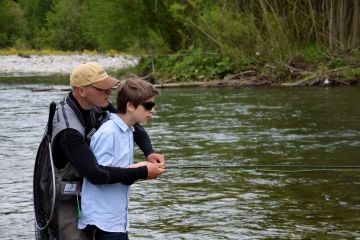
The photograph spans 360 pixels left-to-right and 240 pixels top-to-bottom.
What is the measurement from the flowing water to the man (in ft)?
8.05

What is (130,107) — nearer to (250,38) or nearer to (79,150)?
(79,150)

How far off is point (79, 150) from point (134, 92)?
0.38m

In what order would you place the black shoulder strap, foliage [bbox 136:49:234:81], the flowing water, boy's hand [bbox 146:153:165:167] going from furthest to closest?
foliage [bbox 136:49:234:81] < the flowing water < boy's hand [bbox 146:153:165:167] < the black shoulder strap

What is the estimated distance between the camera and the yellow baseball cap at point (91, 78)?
3.85m

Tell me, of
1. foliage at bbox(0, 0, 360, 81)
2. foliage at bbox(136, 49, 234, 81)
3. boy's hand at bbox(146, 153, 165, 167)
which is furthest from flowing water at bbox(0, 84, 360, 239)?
foliage at bbox(136, 49, 234, 81)

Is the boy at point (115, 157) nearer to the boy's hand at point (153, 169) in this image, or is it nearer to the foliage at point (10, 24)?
the boy's hand at point (153, 169)

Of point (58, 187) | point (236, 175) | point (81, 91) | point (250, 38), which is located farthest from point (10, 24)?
point (58, 187)

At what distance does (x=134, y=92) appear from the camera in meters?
3.76

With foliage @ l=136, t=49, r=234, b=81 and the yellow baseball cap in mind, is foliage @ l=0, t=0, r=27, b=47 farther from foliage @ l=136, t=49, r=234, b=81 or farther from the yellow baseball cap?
the yellow baseball cap

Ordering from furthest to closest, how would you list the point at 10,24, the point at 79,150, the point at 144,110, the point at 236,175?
1. the point at 10,24
2. the point at 236,175
3. the point at 144,110
4. the point at 79,150

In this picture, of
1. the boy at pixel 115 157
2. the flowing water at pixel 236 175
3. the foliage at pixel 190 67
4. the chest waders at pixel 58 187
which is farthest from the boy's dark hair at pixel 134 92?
the foliage at pixel 190 67

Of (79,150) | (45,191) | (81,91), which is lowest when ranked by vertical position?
(45,191)

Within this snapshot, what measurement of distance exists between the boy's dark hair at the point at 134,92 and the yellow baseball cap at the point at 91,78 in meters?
0.10

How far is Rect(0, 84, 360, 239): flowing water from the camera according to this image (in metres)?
6.59
